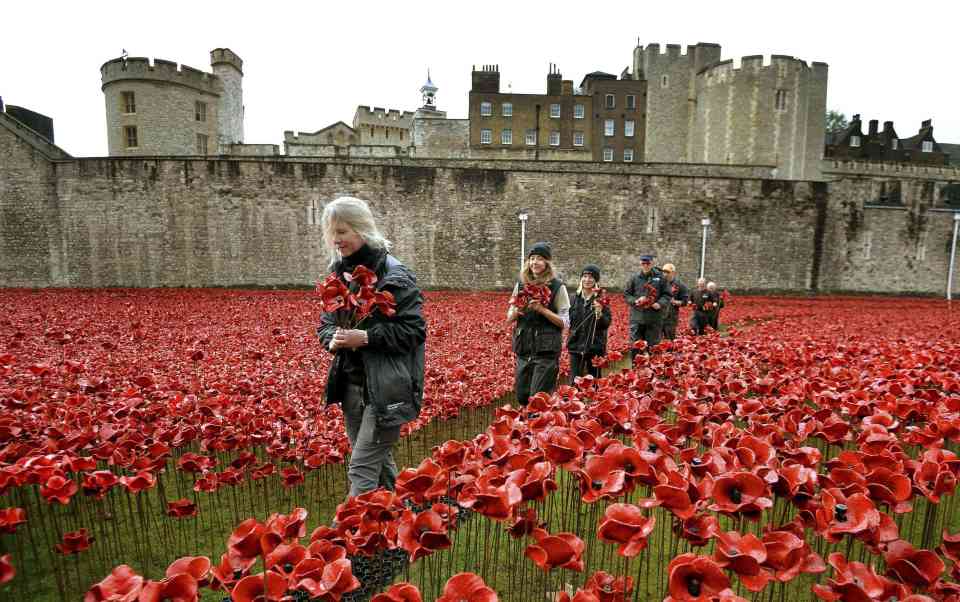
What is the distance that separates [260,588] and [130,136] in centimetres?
4612

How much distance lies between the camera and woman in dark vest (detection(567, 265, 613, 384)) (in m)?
6.46

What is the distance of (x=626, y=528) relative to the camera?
5.40 feet

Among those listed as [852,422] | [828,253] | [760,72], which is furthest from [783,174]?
[852,422]

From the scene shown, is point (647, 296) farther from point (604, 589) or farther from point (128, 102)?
point (128, 102)

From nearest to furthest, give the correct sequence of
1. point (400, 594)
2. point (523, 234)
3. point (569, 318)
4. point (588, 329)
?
point (400, 594) < point (569, 318) < point (588, 329) < point (523, 234)

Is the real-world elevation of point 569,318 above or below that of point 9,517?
above

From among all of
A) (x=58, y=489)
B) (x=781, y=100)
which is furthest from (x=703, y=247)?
(x=58, y=489)

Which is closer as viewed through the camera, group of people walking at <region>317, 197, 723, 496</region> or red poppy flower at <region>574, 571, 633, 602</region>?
red poppy flower at <region>574, 571, 633, 602</region>

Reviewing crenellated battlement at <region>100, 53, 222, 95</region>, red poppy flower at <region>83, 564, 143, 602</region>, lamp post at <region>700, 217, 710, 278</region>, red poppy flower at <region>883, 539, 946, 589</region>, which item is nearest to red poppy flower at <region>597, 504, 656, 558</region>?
red poppy flower at <region>883, 539, 946, 589</region>

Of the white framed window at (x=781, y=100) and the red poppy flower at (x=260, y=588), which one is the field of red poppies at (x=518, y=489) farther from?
the white framed window at (x=781, y=100)

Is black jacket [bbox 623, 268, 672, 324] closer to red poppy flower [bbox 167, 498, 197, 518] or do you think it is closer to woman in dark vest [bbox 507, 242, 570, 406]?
woman in dark vest [bbox 507, 242, 570, 406]

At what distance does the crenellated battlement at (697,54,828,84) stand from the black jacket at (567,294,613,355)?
126 ft

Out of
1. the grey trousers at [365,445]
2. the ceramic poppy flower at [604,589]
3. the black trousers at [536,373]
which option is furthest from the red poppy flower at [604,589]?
the black trousers at [536,373]

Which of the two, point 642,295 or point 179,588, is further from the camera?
point 642,295
